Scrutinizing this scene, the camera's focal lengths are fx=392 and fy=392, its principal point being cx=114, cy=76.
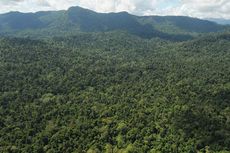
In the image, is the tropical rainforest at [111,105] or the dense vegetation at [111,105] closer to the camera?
the tropical rainforest at [111,105]

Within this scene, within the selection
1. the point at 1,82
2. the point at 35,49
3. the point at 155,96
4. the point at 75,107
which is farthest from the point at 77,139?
the point at 35,49

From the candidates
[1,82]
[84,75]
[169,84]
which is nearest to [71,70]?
[84,75]

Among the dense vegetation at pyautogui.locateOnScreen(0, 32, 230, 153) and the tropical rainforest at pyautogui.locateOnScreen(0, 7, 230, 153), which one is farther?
the dense vegetation at pyautogui.locateOnScreen(0, 32, 230, 153)

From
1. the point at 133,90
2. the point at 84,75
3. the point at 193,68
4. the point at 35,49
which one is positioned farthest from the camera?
the point at 35,49

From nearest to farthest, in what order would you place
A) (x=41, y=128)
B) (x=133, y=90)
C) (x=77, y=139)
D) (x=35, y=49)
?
1. (x=77, y=139)
2. (x=41, y=128)
3. (x=133, y=90)
4. (x=35, y=49)

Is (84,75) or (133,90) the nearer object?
(133,90)

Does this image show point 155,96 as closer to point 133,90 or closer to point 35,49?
point 133,90
